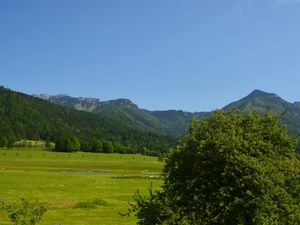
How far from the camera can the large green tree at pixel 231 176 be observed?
2336 centimetres

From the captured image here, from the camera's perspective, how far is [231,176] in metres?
24.2

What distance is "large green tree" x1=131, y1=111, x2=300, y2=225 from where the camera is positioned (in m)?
23.4

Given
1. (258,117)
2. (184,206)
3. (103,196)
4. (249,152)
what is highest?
(258,117)

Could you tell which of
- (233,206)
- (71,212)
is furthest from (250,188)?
(71,212)

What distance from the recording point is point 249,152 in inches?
977

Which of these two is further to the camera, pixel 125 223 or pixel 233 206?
pixel 125 223

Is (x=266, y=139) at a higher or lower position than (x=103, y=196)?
higher

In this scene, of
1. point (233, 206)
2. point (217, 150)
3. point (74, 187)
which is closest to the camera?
point (233, 206)

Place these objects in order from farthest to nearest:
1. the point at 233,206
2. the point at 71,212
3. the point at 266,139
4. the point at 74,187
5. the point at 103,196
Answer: the point at 74,187 → the point at 103,196 → the point at 71,212 → the point at 266,139 → the point at 233,206

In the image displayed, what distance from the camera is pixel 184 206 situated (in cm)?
2500

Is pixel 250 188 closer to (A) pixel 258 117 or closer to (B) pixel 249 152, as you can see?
(B) pixel 249 152

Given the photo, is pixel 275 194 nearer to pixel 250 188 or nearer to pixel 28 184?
pixel 250 188

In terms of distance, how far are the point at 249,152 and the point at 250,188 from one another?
232 cm

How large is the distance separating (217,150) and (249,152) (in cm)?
187
